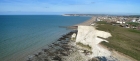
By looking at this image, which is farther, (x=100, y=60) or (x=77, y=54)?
(x=77, y=54)

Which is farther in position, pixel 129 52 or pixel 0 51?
pixel 0 51

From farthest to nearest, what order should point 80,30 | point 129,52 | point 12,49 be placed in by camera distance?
→ point 80,30 → point 12,49 → point 129,52

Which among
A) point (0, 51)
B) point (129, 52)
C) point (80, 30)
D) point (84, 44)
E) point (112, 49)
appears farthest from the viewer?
point (80, 30)

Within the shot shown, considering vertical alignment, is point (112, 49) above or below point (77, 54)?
above

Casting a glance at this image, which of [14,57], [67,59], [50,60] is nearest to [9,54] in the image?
[14,57]

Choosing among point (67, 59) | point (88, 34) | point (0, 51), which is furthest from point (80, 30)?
point (0, 51)

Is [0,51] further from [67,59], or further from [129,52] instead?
[129,52]

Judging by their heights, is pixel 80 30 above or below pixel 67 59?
above

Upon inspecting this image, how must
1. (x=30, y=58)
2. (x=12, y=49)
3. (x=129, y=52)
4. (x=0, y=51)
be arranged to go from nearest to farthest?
1. (x=129, y=52)
2. (x=30, y=58)
3. (x=0, y=51)
4. (x=12, y=49)

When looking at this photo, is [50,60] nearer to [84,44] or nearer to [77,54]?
[77,54]
